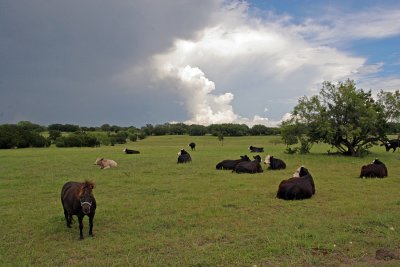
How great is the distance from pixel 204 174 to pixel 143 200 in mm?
7035

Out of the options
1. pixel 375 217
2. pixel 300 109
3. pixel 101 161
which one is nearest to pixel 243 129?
pixel 300 109

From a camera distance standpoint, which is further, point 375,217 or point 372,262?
point 375,217

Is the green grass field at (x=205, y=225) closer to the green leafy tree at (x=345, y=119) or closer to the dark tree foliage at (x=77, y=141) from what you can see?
the green leafy tree at (x=345, y=119)

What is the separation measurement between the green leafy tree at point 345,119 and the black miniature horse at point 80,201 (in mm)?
23297

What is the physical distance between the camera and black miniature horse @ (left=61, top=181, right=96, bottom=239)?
8.53 meters

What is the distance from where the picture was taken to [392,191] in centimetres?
1441

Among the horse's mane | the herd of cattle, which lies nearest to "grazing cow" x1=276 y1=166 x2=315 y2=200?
the herd of cattle

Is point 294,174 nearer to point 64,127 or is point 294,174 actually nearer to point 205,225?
point 205,225

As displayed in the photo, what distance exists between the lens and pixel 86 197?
8.58m

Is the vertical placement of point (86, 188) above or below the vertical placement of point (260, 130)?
below

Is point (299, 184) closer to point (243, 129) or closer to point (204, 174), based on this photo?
point (204, 174)

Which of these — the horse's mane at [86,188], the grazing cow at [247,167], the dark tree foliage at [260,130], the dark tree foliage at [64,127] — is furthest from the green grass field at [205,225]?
the dark tree foliage at [64,127]

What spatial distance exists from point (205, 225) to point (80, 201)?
3.20 m

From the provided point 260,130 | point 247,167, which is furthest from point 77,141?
point 247,167
